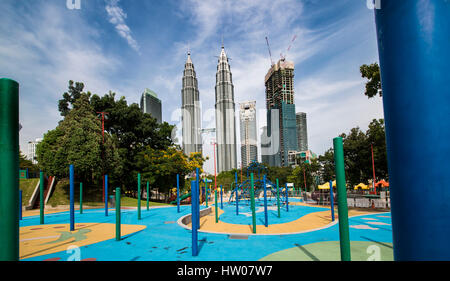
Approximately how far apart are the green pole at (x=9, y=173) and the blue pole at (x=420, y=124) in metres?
2.23

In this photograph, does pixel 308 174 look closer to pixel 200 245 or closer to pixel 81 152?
pixel 81 152

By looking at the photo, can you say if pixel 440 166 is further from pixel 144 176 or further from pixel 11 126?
pixel 144 176

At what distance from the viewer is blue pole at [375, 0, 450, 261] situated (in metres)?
1.20

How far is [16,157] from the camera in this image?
4.78 feet

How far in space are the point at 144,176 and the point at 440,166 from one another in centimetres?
3289

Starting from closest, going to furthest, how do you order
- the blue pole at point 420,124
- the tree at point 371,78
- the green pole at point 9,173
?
1. the blue pole at point 420,124
2. the green pole at point 9,173
3. the tree at point 371,78

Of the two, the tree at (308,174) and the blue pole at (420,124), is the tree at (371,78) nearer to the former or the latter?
the blue pole at (420,124)

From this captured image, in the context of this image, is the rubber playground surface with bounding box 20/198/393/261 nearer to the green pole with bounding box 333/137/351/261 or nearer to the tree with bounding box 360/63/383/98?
the green pole with bounding box 333/137/351/261

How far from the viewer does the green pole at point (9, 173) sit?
1.44 metres

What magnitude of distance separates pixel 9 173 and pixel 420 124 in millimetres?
2354

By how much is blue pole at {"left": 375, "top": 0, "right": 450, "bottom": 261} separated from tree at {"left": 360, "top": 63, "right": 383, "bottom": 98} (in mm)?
20282

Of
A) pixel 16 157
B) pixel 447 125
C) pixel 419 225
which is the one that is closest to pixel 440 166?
pixel 447 125

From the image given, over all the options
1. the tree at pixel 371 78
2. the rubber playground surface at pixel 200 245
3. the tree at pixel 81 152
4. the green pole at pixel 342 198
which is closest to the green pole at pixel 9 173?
the green pole at pixel 342 198
